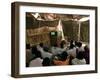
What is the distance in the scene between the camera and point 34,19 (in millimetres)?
2195

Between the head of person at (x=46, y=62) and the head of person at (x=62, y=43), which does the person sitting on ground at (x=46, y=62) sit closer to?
the head of person at (x=46, y=62)

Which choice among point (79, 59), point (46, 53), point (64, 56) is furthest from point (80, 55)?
point (46, 53)

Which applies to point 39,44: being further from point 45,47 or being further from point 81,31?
point 81,31

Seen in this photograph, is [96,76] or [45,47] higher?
[45,47]

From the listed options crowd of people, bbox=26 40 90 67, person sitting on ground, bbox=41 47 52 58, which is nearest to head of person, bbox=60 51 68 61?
crowd of people, bbox=26 40 90 67

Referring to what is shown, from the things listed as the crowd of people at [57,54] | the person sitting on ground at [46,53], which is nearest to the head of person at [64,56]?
the crowd of people at [57,54]

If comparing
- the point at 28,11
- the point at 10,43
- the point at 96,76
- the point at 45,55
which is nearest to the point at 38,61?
the point at 45,55

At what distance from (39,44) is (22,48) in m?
0.17

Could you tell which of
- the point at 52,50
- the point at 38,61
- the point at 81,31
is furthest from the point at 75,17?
the point at 38,61

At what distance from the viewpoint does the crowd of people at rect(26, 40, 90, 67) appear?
7.18 feet

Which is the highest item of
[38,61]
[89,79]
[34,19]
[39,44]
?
[34,19]

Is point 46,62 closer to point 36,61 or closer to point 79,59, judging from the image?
point 36,61

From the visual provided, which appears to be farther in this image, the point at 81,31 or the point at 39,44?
the point at 81,31

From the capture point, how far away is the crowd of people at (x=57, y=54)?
2188 millimetres
